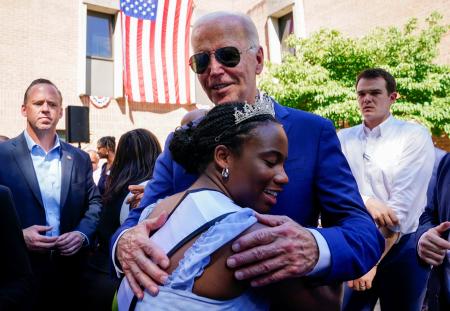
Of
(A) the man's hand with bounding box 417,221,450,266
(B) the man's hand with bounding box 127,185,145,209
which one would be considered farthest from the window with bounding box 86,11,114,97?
(A) the man's hand with bounding box 417,221,450,266

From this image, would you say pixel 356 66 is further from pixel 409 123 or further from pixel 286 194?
pixel 286 194

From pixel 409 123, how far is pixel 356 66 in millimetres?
10053

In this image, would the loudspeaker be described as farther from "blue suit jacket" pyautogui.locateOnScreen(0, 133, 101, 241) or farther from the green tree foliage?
"blue suit jacket" pyautogui.locateOnScreen(0, 133, 101, 241)

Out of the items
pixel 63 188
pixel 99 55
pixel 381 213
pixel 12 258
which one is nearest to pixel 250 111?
pixel 12 258

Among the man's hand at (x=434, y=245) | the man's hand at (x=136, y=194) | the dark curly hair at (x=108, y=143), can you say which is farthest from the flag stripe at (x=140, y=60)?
the man's hand at (x=434, y=245)

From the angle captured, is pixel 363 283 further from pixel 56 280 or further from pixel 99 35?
pixel 99 35

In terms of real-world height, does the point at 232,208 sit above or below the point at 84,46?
below

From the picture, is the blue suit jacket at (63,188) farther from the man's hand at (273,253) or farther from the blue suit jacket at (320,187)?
the man's hand at (273,253)

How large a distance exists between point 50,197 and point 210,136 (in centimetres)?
275

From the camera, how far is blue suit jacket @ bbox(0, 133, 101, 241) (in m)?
3.78

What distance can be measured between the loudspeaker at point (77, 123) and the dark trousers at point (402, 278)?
28.4 feet

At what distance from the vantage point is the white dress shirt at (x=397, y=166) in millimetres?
3545

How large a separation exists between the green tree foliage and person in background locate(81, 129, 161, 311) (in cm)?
975

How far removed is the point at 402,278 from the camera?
3.57 m
